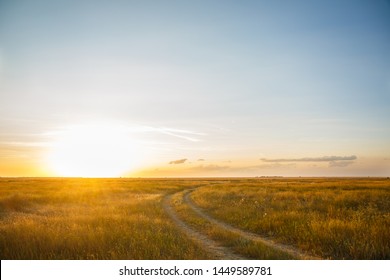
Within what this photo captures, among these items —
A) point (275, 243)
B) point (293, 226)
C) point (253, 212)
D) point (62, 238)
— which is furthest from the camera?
point (253, 212)

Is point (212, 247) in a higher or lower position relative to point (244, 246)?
lower

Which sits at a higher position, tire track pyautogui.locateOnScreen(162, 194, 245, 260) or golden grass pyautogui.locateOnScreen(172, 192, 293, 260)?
golden grass pyautogui.locateOnScreen(172, 192, 293, 260)

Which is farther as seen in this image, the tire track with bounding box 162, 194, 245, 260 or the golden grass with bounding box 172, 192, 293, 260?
the tire track with bounding box 162, 194, 245, 260

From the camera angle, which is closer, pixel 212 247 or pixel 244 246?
Result: pixel 244 246

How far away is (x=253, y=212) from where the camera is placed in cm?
1619

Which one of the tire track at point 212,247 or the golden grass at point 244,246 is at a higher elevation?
the golden grass at point 244,246

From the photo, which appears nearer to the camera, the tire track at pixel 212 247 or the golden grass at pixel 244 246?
the golden grass at pixel 244 246

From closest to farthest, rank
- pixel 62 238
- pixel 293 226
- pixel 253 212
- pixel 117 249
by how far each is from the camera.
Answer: pixel 117 249
pixel 62 238
pixel 293 226
pixel 253 212
